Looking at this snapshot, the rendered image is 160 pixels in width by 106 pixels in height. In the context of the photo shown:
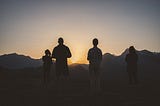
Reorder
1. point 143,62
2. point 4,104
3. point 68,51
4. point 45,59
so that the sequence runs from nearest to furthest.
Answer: point 4,104
point 68,51
point 45,59
point 143,62

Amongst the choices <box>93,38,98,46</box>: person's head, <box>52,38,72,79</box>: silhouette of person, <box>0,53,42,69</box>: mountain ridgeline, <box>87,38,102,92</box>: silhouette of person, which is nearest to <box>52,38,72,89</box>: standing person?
<box>52,38,72,79</box>: silhouette of person

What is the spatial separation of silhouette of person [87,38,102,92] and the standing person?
4.95ft

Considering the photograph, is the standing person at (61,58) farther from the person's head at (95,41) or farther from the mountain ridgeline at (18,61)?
the mountain ridgeline at (18,61)

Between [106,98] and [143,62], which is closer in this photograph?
[106,98]

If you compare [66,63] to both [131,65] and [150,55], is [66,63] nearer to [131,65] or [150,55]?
[131,65]

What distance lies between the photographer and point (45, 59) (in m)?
22.9

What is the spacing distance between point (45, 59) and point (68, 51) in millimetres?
5089

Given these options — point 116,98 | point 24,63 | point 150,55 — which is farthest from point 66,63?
point 24,63

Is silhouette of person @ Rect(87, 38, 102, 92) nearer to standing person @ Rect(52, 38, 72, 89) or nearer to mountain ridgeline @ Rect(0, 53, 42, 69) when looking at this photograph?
standing person @ Rect(52, 38, 72, 89)

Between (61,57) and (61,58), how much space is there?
5 cm

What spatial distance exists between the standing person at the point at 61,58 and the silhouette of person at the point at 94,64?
1.51m

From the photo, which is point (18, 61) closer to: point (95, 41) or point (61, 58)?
point (61, 58)

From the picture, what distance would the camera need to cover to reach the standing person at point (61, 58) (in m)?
18.1

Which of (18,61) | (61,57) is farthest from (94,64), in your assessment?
(18,61)
